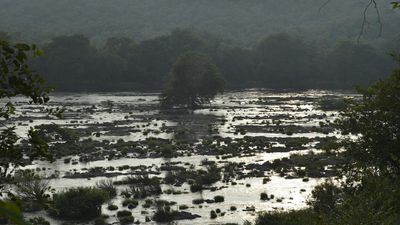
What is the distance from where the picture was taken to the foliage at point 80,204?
3588cm

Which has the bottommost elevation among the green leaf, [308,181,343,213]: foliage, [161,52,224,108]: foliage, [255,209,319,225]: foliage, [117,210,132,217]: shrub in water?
[117,210,132,217]: shrub in water

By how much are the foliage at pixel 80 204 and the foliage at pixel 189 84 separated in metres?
70.3

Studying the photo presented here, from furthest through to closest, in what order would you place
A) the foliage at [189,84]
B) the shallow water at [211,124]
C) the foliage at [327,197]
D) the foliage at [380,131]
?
the foliage at [189,84], the shallow water at [211,124], the foliage at [327,197], the foliage at [380,131]

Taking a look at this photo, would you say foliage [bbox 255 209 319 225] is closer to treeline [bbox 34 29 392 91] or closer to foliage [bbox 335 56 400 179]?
foliage [bbox 335 56 400 179]

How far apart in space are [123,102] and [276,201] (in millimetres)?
85612

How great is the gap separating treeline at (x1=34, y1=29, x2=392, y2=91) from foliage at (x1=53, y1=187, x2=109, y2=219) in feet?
390

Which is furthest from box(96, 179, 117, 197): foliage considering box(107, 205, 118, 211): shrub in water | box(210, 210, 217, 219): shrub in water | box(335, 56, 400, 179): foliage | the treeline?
the treeline

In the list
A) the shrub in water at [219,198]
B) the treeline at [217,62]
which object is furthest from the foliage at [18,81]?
the treeline at [217,62]

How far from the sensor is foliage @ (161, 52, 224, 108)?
107125mm

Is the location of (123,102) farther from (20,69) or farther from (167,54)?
(20,69)

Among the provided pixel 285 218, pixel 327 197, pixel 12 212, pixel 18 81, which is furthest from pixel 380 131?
pixel 12 212

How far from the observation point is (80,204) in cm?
3581

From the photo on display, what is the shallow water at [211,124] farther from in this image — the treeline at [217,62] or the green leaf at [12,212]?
the green leaf at [12,212]

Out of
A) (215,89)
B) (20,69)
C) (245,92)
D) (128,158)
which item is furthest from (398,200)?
(245,92)
